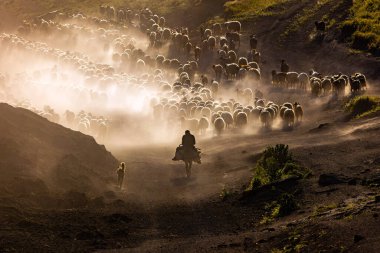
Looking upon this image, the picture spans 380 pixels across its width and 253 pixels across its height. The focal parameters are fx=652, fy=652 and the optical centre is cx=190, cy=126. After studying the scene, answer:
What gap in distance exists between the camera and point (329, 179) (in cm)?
2494

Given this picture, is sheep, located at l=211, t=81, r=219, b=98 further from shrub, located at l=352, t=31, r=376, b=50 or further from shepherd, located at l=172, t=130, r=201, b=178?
shepherd, located at l=172, t=130, r=201, b=178

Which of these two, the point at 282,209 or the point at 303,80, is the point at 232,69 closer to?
the point at 303,80

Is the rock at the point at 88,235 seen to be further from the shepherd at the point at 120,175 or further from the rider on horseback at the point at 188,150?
the rider on horseback at the point at 188,150

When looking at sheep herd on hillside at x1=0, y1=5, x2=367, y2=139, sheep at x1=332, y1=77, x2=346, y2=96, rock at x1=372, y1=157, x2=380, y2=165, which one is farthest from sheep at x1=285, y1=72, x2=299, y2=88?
rock at x1=372, y1=157, x2=380, y2=165

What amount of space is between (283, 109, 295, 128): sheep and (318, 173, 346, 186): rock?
1864 centimetres

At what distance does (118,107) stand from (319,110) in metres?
16.0

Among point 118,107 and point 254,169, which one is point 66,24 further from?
point 254,169

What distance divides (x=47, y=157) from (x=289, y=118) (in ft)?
65.8

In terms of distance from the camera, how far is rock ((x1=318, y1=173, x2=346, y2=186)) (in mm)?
24719

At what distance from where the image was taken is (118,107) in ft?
172

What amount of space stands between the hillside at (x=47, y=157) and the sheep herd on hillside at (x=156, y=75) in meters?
11.7

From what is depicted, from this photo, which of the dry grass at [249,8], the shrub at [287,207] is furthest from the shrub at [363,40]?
the shrub at [287,207]

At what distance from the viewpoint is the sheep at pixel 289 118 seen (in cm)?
4394

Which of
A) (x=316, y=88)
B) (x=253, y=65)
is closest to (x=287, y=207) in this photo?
(x=316, y=88)
